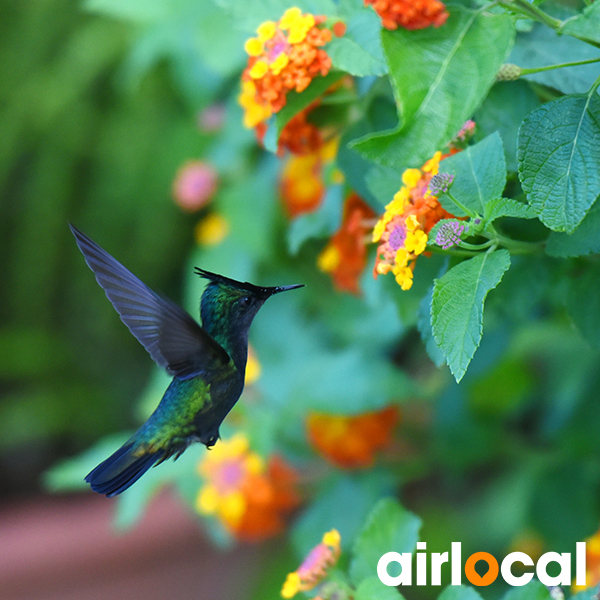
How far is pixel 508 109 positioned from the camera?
20.3 inches

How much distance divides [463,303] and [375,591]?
0.21 meters

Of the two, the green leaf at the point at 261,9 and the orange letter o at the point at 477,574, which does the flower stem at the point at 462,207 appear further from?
the orange letter o at the point at 477,574

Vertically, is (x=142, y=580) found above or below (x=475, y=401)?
below

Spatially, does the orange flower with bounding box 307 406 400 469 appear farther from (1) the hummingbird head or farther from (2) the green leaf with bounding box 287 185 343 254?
(1) the hummingbird head

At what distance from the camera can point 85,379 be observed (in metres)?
1.87

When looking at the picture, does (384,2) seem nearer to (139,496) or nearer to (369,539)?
(369,539)

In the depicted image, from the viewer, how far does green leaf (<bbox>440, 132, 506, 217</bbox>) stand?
1.45 ft

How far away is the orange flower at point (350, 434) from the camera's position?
0.96 meters

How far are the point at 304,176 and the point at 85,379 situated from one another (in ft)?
3.84

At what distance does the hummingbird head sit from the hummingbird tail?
9 centimetres

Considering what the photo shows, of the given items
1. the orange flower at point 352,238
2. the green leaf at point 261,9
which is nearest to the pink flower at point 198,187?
the orange flower at point 352,238

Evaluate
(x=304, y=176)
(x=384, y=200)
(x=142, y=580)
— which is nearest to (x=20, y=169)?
(x=142, y=580)

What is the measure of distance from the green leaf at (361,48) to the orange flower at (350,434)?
544 mm

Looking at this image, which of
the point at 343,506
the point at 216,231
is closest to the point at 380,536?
the point at 343,506
